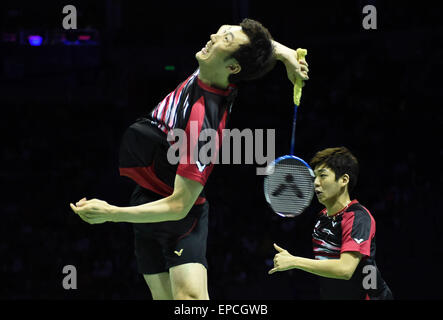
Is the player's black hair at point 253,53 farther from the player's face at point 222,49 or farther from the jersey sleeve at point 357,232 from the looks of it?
the jersey sleeve at point 357,232

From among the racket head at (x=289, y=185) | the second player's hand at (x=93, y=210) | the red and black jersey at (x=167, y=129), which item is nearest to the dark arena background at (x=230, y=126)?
the racket head at (x=289, y=185)

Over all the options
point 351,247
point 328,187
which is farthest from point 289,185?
point 351,247

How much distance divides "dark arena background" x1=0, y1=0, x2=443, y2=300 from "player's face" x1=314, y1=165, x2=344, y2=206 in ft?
14.5

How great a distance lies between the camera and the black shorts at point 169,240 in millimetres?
2855

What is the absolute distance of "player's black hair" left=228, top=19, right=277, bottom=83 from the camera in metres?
2.87

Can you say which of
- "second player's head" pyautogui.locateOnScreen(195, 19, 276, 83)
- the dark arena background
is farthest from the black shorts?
the dark arena background

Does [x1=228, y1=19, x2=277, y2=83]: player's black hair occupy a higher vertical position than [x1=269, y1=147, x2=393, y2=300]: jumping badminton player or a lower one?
higher

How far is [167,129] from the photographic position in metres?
2.89

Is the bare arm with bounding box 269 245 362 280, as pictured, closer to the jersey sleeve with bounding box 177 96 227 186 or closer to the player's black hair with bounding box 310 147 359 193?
the player's black hair with bounding box 310 147 359 193

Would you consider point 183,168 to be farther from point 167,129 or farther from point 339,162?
point 339,162

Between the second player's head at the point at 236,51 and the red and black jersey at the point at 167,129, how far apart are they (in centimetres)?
9

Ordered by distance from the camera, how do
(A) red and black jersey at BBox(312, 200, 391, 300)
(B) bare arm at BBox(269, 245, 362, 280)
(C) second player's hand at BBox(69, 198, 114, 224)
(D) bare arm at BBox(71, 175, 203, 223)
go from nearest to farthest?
(C) second player's hand at BBox(69, 198, 114, 224)
(D) bare arm at BBox(71, 175, 203, 223)
(B) bare arm at BBox(269, 245, 362, 280)
(A) red and black jersey at BBox(312, 200, 391, 300)

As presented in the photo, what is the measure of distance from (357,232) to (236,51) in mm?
1216

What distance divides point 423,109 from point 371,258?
26.8ft
